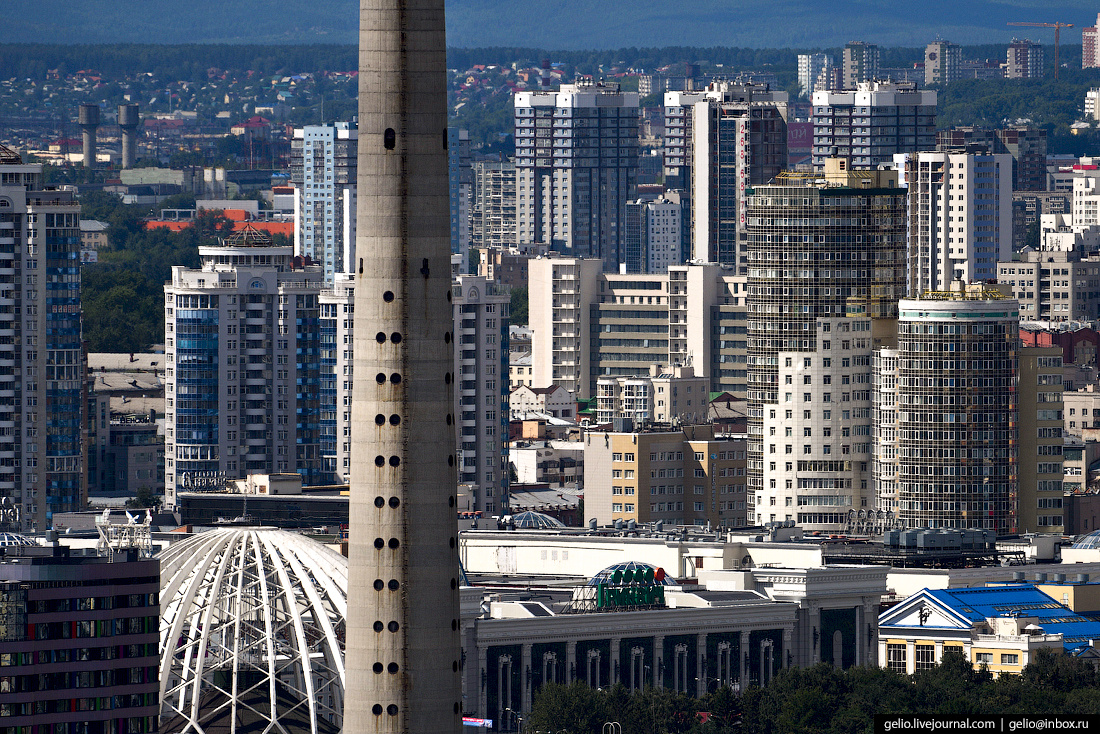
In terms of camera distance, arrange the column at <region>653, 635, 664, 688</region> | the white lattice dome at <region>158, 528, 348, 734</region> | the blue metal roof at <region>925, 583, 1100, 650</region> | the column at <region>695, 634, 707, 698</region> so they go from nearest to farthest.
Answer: the white lattice dome at <region>158, 528, 348, 734</region> < the blue metal roof at <region>925, 583, 1100, 650</region> < the column at <region>653, 635, 664, 688</region> < the column at <region>695, 634, 707, 698</region>

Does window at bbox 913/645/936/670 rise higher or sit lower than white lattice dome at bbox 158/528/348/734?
lower

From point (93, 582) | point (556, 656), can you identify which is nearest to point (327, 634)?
point (93, 582)

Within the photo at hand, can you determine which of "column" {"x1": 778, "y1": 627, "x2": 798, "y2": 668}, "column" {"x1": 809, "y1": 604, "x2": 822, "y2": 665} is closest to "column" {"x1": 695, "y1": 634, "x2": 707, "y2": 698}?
"column" {"x1": 778, "y1": 627, "x2": 798, "y2": 668}

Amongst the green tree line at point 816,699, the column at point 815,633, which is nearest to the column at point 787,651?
the column at point 815,633

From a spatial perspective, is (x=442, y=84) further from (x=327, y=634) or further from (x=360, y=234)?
(x=327, y=634)

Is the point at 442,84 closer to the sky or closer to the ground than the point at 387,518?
closer to the sky

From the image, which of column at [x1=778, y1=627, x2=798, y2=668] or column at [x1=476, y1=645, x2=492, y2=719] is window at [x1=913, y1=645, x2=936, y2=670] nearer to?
column at [x1=778, y1=627, x2=798, y2=668]
